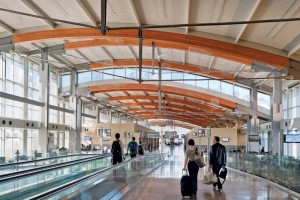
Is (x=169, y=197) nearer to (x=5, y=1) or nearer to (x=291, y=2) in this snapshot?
(x=291, y=2)

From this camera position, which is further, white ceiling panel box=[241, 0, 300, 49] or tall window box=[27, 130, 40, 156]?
tall window box=[27, 130, 40, 156]

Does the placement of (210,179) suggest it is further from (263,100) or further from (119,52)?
(263,100)

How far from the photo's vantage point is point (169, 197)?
9.81 meters

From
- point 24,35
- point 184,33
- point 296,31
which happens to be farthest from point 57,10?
point 296,31

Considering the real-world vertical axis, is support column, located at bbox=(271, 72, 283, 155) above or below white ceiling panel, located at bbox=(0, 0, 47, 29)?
below

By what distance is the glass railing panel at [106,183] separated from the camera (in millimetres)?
6578

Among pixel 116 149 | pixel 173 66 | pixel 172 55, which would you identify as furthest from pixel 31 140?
pixel 116 149

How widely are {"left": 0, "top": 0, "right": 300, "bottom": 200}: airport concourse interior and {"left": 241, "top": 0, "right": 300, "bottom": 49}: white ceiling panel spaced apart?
0.14 ft

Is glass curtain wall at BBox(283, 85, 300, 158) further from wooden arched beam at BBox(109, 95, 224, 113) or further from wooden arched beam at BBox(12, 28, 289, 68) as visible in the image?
wooden arched beam at BBox(12, 28, 289, 68)

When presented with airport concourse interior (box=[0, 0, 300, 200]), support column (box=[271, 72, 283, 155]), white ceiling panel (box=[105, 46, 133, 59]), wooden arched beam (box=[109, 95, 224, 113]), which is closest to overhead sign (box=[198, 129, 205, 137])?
airport concourse interior (box=[0, 0, 300, 200])

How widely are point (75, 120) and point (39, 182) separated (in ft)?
79.4

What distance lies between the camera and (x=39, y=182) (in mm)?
7559

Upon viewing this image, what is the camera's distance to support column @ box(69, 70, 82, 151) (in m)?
30.8

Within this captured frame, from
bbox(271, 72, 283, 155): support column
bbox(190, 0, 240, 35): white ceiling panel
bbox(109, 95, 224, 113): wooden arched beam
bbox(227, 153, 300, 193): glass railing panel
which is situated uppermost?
bbox(190, 0, 240, 35): white ceiling panel
